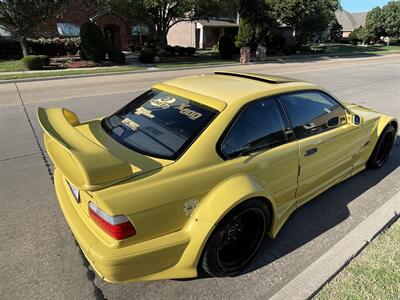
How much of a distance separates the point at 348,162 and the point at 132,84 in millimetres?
10571

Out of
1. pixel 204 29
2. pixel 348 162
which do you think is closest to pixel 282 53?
pixel 204 29

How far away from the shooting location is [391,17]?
180 feet

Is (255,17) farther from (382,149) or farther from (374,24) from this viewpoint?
(374,24)

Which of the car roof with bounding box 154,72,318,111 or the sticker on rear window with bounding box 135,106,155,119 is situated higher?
the car roof with bounding box 154,72,318,111

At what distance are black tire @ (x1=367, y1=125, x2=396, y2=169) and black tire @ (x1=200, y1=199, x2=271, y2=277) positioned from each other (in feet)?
8.58

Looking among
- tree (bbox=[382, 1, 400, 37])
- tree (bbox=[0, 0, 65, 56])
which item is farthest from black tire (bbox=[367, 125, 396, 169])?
tree (bbox=[382, 1, 400, 37])

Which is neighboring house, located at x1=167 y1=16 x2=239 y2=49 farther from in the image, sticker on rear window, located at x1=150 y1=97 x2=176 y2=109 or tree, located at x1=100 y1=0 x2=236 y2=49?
sticker on rear window, located at x1=150 y1=97 x2=176 y2=109

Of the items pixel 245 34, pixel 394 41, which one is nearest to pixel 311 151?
pixel 245 34

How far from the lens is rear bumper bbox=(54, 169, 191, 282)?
222 cm

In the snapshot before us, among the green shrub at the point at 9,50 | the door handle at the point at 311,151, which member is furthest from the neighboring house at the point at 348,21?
the door handle at the point at 311,151

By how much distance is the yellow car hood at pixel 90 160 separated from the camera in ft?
7.20

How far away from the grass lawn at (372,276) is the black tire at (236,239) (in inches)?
26.3

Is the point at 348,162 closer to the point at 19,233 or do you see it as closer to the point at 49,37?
the point at 19,233

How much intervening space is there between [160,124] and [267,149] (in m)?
0.98
